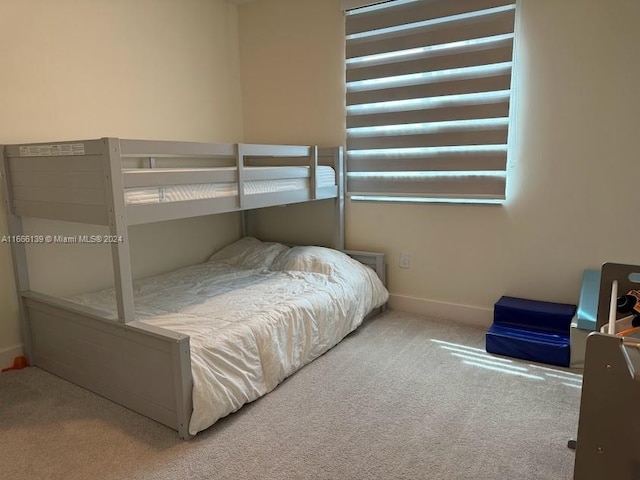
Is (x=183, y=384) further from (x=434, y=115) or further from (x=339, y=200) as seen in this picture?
(x=434, y=115)

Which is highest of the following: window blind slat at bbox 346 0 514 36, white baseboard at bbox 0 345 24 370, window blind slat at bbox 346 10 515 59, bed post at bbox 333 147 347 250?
window blind slat at bbox 346 0 514 36

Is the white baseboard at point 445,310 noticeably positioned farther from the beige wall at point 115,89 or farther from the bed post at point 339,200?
the beige wall at point 115,89

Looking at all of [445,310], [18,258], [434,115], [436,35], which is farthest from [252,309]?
[436,35]

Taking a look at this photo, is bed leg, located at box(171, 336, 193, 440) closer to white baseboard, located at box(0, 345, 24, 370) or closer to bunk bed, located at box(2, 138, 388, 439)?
bunk bed, located at box(2, 138, 388, 439)

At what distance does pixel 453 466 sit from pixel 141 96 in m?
A: 2.69

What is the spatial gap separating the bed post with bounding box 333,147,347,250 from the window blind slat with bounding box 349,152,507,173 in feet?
0.28

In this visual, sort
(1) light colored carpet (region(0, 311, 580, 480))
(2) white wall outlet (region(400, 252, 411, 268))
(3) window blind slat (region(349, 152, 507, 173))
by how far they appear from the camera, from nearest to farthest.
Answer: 1. (1) light colored carpet (region(0, 311, 580, 480))
2. (3) window blind slat (region(349, 152, 507, 173))
3. (2) white wall outlet (region(400, 252, 411, 268))

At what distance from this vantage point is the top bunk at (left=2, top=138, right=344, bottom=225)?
72.1 inches

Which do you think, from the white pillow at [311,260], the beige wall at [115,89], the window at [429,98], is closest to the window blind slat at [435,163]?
the window at [429,98]

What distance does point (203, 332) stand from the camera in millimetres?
2014

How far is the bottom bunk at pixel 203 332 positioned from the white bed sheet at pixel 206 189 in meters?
0.52

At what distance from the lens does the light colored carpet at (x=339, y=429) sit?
1.65 metres

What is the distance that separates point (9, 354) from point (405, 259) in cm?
243

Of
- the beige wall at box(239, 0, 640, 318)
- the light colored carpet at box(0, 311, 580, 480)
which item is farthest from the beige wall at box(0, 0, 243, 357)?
the light colored carpet at box(0, 311, 580, 480)
